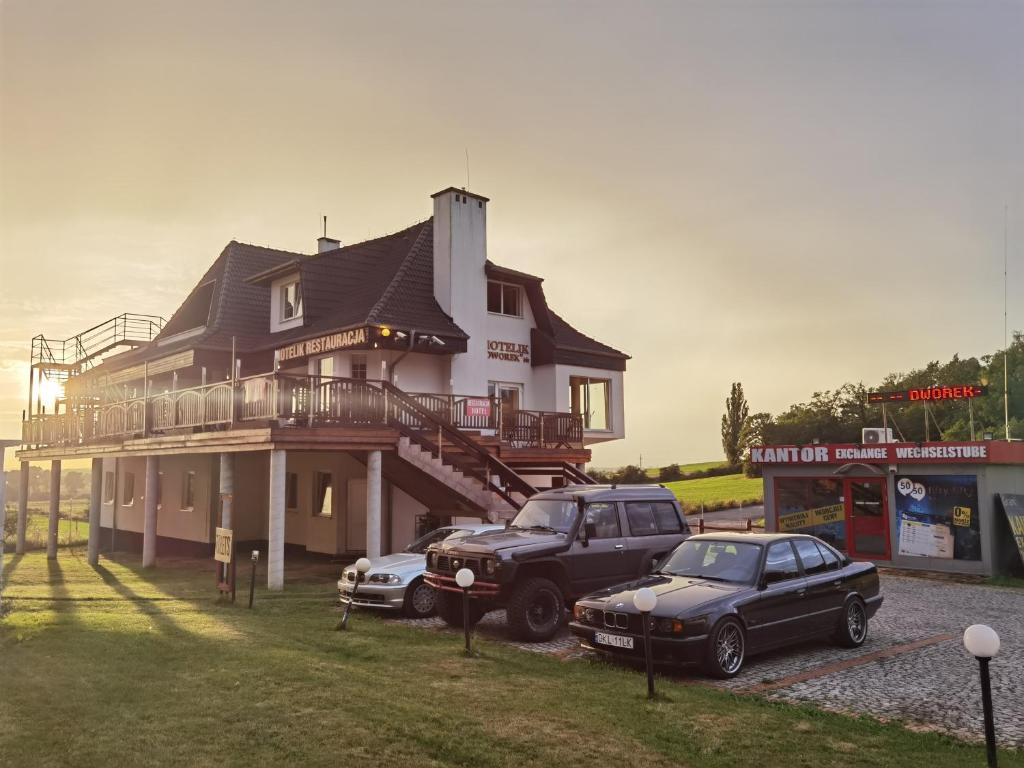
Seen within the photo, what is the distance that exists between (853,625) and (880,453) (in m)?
10.6

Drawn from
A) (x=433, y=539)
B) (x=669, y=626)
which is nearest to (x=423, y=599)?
(x=433, y=539)

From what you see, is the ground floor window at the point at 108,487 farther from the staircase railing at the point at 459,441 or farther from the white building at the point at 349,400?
the staircase railing at the point at 459,441

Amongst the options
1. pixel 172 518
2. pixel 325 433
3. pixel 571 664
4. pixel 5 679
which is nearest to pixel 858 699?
pixel 571 664

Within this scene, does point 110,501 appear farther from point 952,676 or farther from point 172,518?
point 952,676

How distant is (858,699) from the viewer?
27.5 feet

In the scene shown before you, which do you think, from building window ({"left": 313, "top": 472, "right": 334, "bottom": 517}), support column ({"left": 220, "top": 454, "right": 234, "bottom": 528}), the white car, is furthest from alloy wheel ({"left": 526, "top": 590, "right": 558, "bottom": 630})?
building window ({"left": 313, "top": 472, "right": 334, "bottom": 517})

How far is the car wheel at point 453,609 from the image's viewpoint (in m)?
12.3

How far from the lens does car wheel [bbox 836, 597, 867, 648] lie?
10805 millimetres

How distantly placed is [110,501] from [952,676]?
34.8 metres

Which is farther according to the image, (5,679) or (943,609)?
(943,609)

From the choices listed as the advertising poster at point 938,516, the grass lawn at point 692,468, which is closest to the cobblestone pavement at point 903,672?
the advertising poster at point 938,516

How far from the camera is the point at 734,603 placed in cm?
943

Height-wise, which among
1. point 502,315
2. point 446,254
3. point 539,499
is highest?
point 446,254

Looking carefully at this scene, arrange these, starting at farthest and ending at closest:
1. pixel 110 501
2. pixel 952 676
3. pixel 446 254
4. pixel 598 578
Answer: pixel 110 501 → pixel 446 254 → pixel 598 578 → pixel 952 676
